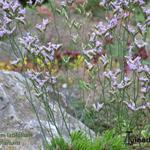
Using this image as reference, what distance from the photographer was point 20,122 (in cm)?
483

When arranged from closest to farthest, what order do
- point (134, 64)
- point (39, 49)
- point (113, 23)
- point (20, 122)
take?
point (39, 49) < point (134, 64) < point (113, 23) < point (20, 122)

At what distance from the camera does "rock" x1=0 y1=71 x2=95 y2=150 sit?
4586 mm

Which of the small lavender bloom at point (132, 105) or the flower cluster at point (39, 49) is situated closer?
the flower cluster at point (39, 49)

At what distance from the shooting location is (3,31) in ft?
13.7

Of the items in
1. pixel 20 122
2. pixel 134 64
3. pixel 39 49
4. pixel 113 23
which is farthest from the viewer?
pixel 20 122

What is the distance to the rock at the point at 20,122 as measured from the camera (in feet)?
15.0

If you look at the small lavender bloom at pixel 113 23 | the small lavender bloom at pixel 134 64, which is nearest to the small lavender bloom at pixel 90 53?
the small lavender bloom at pixel 113 23

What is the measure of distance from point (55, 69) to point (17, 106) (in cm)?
314

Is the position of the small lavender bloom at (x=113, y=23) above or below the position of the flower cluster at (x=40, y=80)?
above

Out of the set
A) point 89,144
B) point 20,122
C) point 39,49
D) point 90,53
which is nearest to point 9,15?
→ point 39,49

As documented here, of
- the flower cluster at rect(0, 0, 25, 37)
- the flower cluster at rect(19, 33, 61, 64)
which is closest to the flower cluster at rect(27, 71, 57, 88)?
the flower cluster at rect(19, 33, 61, 64)

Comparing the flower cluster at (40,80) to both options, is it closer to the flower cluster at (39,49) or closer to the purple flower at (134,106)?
the flower cluster at (39,49)

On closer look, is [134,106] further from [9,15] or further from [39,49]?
[9,15]

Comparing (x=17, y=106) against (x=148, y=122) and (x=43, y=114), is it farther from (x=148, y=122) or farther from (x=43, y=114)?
(x=148, y=122)
